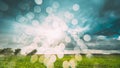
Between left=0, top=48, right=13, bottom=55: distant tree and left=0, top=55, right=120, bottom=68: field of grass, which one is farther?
left=0, top=48, right=13, bottom=55: distant tree

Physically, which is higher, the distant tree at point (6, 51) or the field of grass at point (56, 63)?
the distant tree at point (6, 51)

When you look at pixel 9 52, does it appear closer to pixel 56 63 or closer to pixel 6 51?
pixel 6 51

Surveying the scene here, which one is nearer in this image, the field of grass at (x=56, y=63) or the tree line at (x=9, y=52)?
the field of grass at (x=56, y=63)

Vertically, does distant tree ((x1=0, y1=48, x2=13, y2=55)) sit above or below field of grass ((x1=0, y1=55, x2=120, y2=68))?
above

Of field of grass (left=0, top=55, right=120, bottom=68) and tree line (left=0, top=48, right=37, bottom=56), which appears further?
tree line (left=0, top=48, right=37, bottom=56)

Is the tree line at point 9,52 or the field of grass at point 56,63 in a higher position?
the tree line at point 9,52

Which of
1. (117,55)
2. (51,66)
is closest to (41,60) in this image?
(51,66)

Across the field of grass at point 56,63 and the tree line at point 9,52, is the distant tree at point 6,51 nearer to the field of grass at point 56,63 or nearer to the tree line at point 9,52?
the tree line at point 9,52

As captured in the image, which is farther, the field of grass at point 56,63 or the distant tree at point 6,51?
the distant tree at point 6,51

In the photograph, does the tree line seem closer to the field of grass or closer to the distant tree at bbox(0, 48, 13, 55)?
the distant tree at bbox(0, 48, 13, 55)

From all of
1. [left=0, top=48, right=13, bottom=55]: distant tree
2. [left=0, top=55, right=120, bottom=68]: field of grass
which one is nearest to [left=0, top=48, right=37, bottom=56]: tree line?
[left=0, top=48, right=13, bottom=55]: distant tree

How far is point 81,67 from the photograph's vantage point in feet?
27.0

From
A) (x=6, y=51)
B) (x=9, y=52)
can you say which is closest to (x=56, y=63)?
(x=6, y=51)

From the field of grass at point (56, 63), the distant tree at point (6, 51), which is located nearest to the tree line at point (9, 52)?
the distant tree at point (6, 51)
